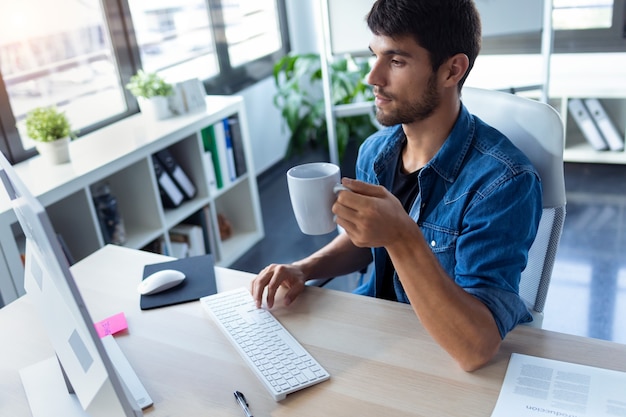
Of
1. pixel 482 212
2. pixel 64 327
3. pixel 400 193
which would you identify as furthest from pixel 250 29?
pixel 64 327

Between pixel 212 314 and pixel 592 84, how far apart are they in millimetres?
3054

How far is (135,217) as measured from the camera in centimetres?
268

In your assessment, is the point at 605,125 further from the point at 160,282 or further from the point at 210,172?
the point at 160,282

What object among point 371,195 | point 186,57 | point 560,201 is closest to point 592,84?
point 186,57

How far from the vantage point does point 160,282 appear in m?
1.42

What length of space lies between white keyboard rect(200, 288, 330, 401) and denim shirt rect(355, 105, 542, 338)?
13.1 inches

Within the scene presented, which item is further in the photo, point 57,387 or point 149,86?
point 149,86

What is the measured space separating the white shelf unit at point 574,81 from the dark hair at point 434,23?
2.24 meters

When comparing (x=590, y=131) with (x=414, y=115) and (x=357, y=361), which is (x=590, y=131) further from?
(x=357, y=361)

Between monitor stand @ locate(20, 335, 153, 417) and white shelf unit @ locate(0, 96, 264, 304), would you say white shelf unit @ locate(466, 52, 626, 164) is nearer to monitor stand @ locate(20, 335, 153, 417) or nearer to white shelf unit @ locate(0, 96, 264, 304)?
white shelf unit @ locate(0, 96, 264, 304)

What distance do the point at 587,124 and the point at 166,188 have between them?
2.49 m

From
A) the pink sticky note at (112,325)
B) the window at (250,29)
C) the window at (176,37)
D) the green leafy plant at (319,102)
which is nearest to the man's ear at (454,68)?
the pink sticky note at (112,325)

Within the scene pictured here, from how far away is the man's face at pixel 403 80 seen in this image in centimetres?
131

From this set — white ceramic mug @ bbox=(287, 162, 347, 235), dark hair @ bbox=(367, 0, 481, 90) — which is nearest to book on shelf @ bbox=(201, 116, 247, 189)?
dark hair @ bbox=(367, 0, 481, 90)
